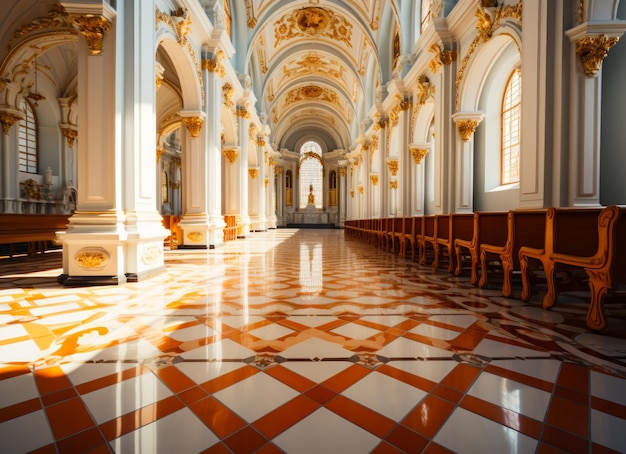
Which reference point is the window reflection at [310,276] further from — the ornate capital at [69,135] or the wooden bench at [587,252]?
the ornate capital at [69,135]

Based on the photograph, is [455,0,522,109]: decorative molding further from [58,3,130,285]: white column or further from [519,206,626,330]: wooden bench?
[58,3,130,285]: white column

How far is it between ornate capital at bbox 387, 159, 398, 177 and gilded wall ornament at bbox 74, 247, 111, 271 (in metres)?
12.4

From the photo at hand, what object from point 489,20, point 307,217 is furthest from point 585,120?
point 307,217

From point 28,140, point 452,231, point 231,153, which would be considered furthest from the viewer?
point 231,153

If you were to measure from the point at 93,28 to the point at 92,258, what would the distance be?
3303 mm

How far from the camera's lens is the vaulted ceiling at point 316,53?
14.6m

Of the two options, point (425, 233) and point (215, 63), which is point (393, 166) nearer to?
point (425, 233)

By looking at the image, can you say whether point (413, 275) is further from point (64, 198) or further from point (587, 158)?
point (64, 198)

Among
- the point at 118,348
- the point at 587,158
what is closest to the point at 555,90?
the point at 587,158

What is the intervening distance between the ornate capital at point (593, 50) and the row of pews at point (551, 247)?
8.59 ft

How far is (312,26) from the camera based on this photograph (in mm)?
18688

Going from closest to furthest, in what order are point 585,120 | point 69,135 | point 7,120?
point 585,120, point 7,120, point 69,135

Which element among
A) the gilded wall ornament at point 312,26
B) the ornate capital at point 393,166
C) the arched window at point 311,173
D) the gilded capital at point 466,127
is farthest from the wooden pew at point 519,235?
the arched window at point 311,173

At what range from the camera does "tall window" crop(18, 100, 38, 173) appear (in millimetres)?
12891
